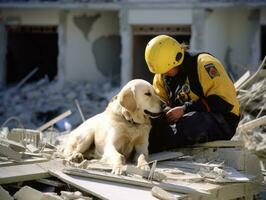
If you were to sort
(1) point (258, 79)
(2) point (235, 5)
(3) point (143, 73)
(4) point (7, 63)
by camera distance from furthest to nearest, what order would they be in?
1. (4) point (7, 63)
2. (3) point (143, 73)
3. (2) point (235, 5)
4. (1) point (258, 79)

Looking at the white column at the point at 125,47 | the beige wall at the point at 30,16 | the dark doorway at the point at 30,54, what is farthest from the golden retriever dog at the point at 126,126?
the dark doorway at the point at 30,54

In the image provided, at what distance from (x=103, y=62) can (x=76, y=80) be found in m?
1.17

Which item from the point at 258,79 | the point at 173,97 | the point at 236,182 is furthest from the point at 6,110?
the point at 236,182

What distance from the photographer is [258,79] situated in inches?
372

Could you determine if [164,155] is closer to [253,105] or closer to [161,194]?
[161,194]

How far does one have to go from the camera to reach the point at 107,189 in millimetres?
4609

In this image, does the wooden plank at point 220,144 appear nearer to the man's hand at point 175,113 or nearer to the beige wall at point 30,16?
the man's hand at point 175,113

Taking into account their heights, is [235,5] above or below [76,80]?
above

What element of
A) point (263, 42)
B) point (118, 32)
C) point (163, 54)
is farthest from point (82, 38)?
point (163, 54)

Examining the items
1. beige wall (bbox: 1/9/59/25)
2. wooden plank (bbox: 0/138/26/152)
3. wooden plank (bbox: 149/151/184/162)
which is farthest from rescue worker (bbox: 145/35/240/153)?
beige wall (bbox: 1/9/59/25)

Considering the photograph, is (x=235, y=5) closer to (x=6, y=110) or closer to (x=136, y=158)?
(x=6, y=110)

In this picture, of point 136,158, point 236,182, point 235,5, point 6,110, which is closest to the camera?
point 236,182

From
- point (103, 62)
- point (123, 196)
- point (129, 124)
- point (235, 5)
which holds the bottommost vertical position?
point (123, 196)

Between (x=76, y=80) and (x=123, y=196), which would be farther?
(x=76, y=80)
